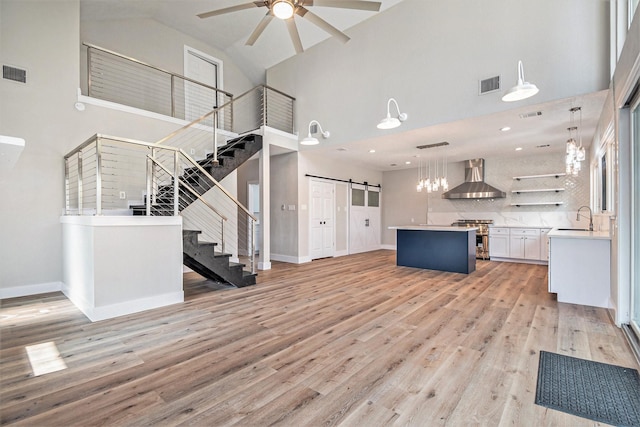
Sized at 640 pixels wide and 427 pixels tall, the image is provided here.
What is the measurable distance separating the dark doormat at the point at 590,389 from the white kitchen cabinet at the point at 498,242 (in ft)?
18.6

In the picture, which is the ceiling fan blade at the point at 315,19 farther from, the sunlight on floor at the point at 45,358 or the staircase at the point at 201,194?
Result: the sunlight on floor at the point at 45,358

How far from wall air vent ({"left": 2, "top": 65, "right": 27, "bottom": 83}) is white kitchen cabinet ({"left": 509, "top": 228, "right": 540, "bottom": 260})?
1000cm

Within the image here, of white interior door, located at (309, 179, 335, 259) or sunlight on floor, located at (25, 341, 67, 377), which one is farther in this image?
white interior door, located at (309, 179, 335, 259)

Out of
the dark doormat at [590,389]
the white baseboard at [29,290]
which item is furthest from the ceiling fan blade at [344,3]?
the white baseboard at [29,290]

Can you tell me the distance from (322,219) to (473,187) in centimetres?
425

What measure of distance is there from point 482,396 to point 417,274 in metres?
4.05

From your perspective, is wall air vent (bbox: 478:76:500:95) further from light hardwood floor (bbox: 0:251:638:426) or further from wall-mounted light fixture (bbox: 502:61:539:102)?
light hardwood floor (bbox: 0:251:638:426)

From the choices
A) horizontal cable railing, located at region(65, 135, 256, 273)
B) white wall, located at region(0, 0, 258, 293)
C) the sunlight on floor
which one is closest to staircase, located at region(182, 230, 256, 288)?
horizontal cable railing, located at region(65, 135, 256, 273)

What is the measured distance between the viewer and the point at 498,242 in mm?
7660

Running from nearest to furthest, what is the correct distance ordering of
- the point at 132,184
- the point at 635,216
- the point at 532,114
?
the point at 635,216 → the point at 532,114 → the point at 132,184

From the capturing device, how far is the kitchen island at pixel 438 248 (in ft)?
19.8

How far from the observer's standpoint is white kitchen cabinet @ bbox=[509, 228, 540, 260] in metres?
7.13

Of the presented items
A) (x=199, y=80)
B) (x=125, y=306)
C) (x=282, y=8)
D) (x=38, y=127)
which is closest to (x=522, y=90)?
(x=282, y=8)

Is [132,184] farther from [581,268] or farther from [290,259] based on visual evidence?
[581,268]
